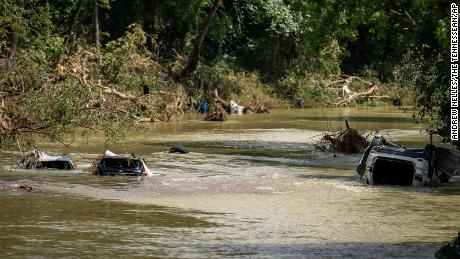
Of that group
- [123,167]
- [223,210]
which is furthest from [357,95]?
[223,210]

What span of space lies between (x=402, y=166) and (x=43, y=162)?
11.8 meters

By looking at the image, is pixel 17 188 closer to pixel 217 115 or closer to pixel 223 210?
pixel 223 210

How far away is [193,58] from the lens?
212 feet

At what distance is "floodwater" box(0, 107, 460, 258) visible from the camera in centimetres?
1967

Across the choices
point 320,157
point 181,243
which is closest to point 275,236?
point 181,243

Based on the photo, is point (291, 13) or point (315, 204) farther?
point (291, 13)

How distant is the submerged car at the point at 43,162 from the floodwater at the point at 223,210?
52 centimetres

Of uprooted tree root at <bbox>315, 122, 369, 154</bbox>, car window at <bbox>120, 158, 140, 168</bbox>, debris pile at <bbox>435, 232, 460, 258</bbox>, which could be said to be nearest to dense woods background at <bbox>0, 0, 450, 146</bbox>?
car window at <bbox>120, 158, 140, 168</bbox>

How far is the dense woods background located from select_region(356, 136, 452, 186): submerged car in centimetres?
137

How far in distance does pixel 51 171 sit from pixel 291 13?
38676 mm

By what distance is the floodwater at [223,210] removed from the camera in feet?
64.5

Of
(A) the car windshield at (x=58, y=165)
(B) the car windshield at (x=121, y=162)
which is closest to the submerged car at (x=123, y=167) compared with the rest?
(B) the car windshield at (x=121, y=162)

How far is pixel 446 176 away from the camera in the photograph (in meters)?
31.4

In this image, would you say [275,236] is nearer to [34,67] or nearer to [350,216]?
[350,216]
